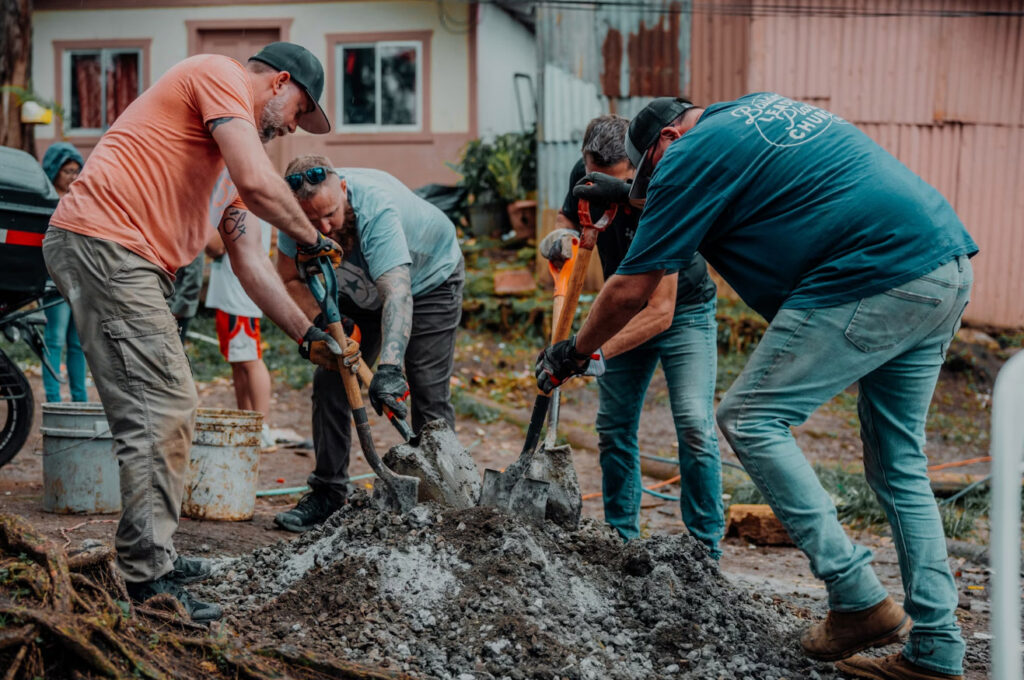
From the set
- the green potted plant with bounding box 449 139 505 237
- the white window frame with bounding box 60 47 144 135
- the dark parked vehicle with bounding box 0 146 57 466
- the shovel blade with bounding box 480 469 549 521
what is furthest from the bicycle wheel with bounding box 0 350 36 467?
the white window frame with bounding box 60 47 144 135

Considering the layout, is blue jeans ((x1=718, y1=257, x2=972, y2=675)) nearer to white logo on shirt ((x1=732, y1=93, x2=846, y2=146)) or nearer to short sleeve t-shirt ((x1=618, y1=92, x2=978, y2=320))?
short sleeve t-shirt ((x1=618, y1=92, x2=978, y2=320))

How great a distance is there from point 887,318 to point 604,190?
1451 mm

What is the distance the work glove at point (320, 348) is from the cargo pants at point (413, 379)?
59cm

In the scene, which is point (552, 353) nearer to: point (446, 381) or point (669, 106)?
point (669, 106)

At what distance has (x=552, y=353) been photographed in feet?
11.7

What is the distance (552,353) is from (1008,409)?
206 cm

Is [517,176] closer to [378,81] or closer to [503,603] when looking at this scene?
[378,81]

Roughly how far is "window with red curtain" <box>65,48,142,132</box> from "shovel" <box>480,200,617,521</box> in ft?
39.9

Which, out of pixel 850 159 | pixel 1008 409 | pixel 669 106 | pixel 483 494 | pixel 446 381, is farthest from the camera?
pixel 446 381

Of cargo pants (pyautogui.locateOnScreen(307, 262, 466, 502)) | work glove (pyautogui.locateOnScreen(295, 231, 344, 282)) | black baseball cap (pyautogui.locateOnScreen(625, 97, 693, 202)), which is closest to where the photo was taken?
black baseball cap (pyautogui.locateOnScreen(625, 97, 693, 202))

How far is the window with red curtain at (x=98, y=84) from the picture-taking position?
14477 millimetres

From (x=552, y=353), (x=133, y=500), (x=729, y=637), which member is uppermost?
(x=552, y=353)

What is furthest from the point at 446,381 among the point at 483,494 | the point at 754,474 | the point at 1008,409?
the point at 1008,409

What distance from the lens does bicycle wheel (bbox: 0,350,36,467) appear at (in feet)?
17.0
